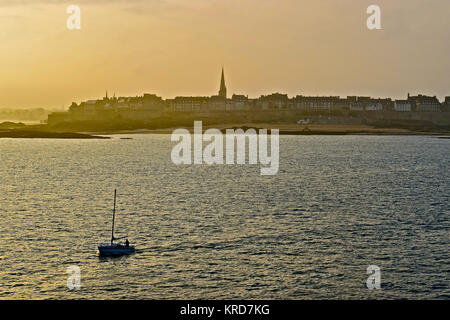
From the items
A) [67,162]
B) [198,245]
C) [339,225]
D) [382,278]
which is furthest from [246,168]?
[382,278]

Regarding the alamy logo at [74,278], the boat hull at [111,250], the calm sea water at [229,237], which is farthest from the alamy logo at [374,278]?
the alamy logo at [74,278]

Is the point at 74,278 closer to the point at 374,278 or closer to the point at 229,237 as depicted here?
the point at 229,237

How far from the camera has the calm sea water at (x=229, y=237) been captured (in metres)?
35.4

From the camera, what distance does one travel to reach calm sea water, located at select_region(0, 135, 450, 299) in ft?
116

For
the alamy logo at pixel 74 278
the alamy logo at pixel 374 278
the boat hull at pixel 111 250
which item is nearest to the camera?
the alamy logo at pixel 74 278

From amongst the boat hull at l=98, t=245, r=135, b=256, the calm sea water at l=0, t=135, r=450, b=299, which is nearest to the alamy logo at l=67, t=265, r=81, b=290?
the calm sea water at l=0, t=135, r=450, b=299

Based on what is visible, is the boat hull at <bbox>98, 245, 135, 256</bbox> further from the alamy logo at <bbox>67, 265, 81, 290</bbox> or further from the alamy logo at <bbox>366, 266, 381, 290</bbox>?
the alamy logo at <bbox>366, 266, 381, 290</bbox>

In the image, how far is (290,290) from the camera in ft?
113

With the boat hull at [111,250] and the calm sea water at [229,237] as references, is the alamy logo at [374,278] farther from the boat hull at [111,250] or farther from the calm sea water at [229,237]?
the boat hull at [111,250]

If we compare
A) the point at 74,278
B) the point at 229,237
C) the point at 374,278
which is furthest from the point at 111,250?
the point at 374,278

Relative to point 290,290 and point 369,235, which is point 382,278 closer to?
point 290,290

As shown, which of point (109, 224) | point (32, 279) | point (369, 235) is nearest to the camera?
point (32, 279)

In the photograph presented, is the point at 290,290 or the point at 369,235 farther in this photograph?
the point at 369,235
